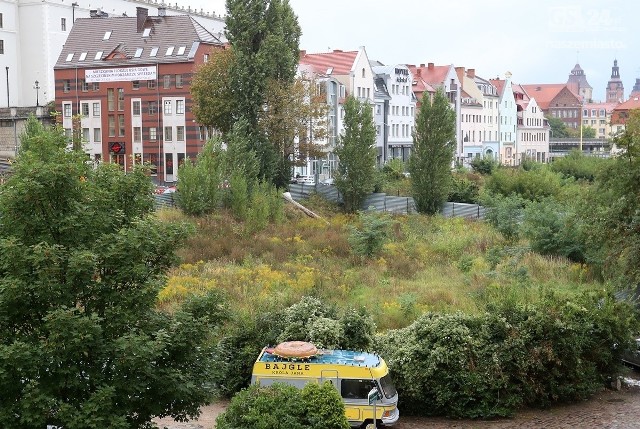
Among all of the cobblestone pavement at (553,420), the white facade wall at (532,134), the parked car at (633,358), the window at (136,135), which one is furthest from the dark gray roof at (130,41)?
the white facade wall at (532,134)

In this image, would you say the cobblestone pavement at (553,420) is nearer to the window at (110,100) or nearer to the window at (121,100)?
the window at (121,100)

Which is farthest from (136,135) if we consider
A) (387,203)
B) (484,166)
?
(484,166)

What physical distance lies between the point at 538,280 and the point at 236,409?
21834 mm

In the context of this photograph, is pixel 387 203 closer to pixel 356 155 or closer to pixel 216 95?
pixel 356 155

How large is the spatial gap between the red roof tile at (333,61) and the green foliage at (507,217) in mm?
34784

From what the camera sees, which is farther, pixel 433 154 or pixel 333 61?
pixel 333 61

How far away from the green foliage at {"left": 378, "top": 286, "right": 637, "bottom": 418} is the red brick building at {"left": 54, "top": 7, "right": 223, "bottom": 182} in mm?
48902

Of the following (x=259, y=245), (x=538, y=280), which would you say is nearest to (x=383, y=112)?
(x=259, y=245)

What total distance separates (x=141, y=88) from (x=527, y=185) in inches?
1256

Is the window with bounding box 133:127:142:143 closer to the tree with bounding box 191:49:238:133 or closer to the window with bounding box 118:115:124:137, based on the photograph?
the window with bounding box 118:115:124:137

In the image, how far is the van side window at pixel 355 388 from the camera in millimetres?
21656

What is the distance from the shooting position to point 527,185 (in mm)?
62531

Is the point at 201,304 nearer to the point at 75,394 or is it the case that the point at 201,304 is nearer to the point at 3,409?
the point at 75,394

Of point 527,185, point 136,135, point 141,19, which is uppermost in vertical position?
point 141,19
